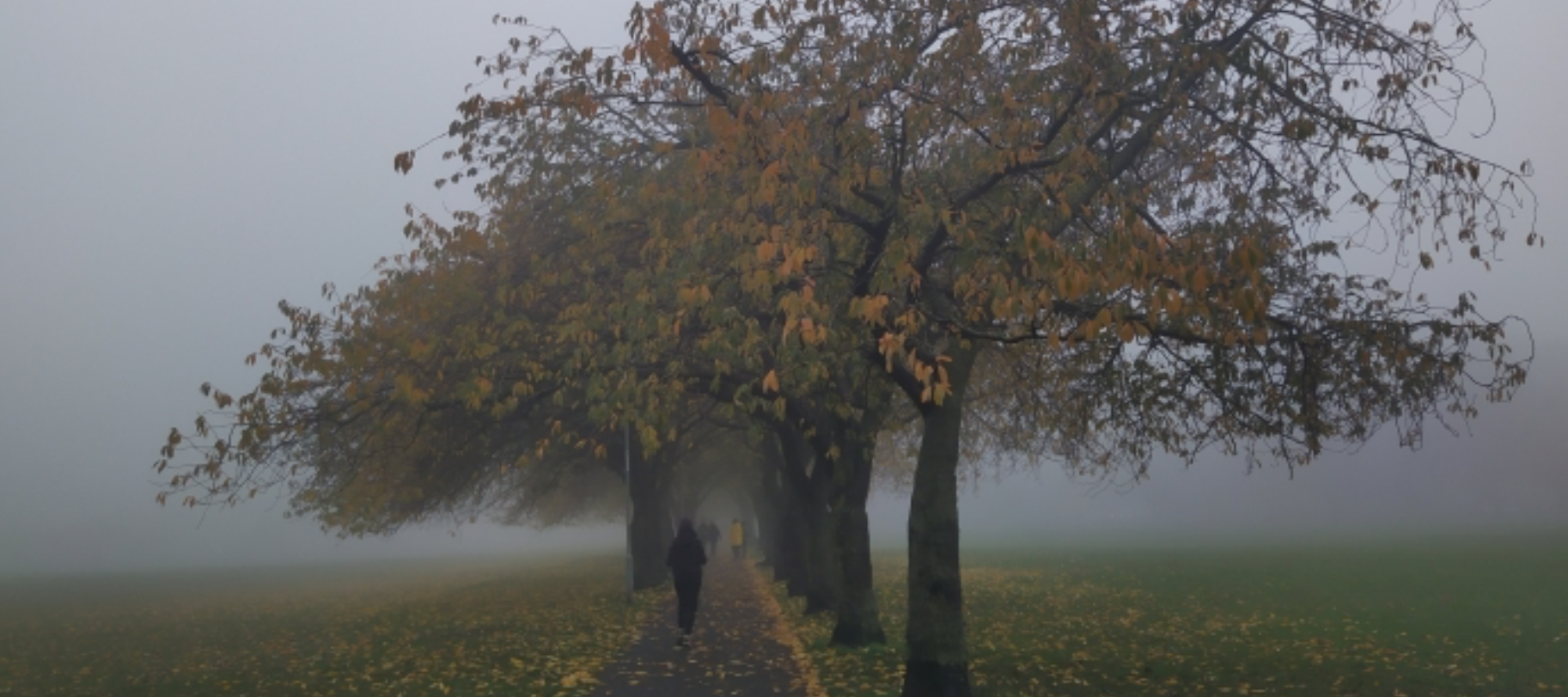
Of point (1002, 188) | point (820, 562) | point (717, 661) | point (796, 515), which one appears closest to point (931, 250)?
point (1002, 188)

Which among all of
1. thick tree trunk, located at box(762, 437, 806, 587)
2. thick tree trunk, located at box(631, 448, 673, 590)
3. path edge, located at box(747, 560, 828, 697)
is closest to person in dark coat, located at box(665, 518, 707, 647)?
path edge, located at box(747, 560, 828, 697)

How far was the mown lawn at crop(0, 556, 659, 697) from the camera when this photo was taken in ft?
45.5

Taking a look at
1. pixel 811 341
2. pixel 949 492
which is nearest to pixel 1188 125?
pixel 949 492

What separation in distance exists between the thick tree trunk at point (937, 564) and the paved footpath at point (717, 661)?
145cm

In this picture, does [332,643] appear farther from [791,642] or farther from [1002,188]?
[1002,188]

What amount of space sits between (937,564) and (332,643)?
13.5 meters

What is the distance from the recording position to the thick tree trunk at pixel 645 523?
94.9 ft

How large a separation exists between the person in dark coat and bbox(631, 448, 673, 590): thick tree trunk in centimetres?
1053

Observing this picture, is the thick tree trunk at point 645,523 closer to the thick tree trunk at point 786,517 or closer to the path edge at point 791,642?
the path edge at point 791,642

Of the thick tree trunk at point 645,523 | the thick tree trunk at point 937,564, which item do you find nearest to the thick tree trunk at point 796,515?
the thick tree trunk at point 645,523

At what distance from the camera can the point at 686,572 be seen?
16844 millimetres

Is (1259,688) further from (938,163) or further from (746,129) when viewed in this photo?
(746,129)

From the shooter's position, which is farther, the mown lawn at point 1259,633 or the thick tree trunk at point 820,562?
the thick tree trunk at point 820,562

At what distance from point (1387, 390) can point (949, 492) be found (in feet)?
16.2
